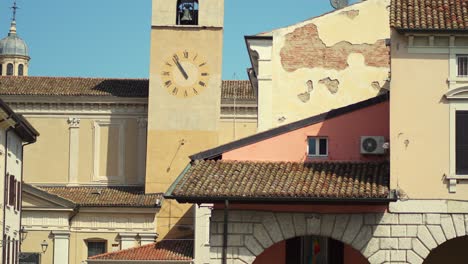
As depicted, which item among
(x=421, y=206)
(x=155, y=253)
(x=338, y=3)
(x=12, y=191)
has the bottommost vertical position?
(x=155, y=253)

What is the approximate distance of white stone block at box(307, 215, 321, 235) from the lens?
38.2m

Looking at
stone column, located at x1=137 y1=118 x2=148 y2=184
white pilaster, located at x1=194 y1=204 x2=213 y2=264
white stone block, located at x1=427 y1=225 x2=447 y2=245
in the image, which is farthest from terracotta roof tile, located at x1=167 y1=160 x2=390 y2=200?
stone column, located at x1=137 y1=118 x2=148 y2=184

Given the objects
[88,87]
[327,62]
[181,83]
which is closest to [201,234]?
[181,83]

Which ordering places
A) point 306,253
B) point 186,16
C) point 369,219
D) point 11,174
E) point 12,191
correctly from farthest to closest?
point 186,16 → point 12,191 → point 11,174 → point 306,253 → point 369,219

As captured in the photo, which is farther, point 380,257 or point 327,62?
point 327,62

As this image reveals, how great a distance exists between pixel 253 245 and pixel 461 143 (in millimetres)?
5528

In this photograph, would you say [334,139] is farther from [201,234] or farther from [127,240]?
Answer: [127,240]

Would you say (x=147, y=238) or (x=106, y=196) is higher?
(x=106, y=196)

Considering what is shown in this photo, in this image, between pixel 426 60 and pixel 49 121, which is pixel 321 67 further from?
pixel 49 121

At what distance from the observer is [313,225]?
38.3 metres

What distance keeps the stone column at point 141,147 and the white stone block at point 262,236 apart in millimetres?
47756

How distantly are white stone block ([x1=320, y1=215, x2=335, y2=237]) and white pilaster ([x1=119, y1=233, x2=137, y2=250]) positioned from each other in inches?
1629

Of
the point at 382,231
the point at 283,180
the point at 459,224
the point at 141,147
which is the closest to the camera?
the point at 459,224

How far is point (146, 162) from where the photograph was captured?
82375 mm
